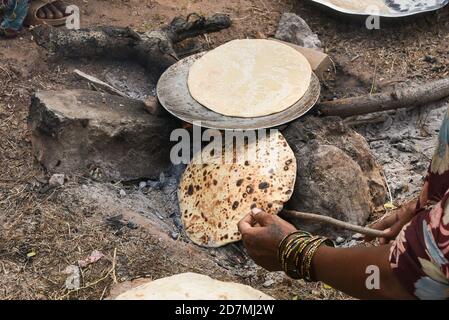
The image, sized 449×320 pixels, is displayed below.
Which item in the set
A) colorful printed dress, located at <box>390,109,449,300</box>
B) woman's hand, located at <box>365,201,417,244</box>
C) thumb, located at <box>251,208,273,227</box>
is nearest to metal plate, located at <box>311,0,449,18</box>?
woman's hand, located at <box>365,201,417,244</box>

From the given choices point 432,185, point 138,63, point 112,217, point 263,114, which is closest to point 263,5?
point 138,63

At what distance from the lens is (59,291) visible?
8.32 feet

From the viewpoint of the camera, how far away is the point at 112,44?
12.6ft

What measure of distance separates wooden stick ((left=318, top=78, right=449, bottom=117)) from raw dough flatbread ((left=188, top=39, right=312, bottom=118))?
0.24 metres

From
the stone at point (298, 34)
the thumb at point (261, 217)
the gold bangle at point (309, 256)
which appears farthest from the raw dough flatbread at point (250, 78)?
the gold bangle at point (309, 256)

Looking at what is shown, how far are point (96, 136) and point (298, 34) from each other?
1950 mm

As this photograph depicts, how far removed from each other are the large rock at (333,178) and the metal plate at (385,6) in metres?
1.54

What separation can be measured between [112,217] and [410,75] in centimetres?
233

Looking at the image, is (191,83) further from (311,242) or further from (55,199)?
(311,242)

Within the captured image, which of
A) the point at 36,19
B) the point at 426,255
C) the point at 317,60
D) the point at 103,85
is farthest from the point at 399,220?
the point at 36,19

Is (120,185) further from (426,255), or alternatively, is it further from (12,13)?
(426,255)

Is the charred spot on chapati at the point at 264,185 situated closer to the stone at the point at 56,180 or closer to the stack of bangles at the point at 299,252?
the stone at the point at 56,180

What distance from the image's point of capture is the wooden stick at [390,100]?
3498 millimetres

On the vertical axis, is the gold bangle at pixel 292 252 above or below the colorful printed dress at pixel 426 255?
below
